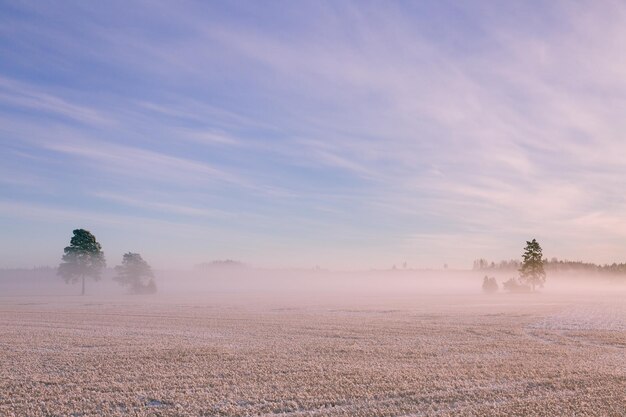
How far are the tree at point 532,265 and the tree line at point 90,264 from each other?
77.9 metres

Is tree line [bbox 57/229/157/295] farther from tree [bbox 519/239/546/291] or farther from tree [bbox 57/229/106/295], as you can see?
tree [bbox 519/239/546/291]

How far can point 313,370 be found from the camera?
2141 centimetres

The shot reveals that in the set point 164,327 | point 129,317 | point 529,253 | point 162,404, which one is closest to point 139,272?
point 129,317

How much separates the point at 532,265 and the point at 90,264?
89078 millimetres

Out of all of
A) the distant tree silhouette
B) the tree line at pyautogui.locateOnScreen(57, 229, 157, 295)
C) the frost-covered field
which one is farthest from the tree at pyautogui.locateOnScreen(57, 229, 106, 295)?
the distant tree silhouette

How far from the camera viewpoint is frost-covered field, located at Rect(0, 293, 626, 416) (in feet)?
53.1

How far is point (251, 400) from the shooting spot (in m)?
16.8

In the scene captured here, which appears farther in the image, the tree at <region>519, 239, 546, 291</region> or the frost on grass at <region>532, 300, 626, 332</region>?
the tree at <region>519, 239, 546, 291</region>

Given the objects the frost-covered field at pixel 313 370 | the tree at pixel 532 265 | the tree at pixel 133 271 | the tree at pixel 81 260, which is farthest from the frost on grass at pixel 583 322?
the tree at pixel 81 260

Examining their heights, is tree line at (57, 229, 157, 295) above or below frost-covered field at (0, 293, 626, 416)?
above

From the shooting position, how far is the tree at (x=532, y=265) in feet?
347

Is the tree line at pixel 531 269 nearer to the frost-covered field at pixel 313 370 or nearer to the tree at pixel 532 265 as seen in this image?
the tree at pixel 532 265

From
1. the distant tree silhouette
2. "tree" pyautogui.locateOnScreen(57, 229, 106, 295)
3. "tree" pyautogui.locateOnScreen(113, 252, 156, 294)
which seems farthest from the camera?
the distant tree silhouette

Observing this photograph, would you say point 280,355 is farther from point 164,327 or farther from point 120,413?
point 164,327
